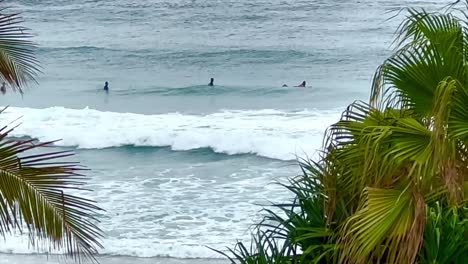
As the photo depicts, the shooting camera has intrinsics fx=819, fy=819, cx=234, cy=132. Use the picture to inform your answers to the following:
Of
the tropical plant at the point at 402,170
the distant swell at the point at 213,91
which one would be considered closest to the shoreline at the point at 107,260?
the tropical plant at the point at 402,170

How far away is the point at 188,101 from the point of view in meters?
31.3

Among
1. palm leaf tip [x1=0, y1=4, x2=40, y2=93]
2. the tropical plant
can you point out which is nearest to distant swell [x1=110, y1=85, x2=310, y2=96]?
the tropical plant

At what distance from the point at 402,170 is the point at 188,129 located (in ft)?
68.6

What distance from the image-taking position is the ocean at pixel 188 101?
14648 millimetres

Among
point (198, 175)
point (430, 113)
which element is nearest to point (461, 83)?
point (430, 113)

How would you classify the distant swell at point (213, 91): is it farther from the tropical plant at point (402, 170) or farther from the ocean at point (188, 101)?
the tropical plant at point (402, 170)

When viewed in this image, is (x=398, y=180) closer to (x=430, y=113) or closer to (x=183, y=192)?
(x=430, y=113)

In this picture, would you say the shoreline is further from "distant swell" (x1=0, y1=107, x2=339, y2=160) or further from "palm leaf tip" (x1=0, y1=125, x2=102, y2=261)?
"distant swell" (x1=0, y1=107, x2=339, y2=160)

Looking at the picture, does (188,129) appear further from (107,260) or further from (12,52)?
(12,52)

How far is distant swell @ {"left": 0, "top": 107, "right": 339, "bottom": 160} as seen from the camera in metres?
22.6

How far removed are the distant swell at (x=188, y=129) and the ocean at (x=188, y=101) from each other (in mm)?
57

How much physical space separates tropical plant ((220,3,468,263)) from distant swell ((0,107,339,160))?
15885 millimetres

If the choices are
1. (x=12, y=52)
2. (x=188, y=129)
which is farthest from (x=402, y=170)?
(x=188, y=129)

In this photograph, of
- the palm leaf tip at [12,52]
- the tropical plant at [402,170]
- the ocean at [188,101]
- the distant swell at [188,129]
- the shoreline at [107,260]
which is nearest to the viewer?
the tropical plant at [402,170]
